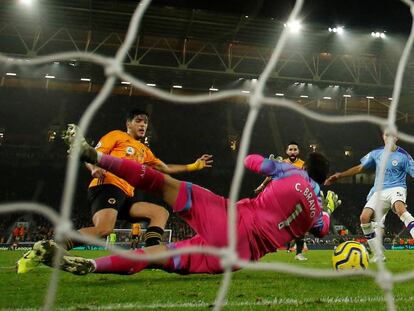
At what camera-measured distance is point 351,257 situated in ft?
12.1

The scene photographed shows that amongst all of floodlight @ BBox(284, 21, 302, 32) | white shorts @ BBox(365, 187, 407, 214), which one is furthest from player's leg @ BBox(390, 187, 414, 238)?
floodlight @ BBox(284, 21, 302, 32)

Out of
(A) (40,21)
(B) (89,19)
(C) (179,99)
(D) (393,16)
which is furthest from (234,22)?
(C) (179,99)

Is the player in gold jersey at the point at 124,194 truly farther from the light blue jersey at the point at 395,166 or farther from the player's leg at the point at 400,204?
the player's leg at the point at 400,204

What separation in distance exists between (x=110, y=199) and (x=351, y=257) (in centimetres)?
219

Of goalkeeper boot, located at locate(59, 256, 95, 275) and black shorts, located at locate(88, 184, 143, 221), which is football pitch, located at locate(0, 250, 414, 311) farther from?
black shorts, located at locate(88, 184, 143, 221)

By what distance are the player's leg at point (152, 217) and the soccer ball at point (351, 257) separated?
1609mm

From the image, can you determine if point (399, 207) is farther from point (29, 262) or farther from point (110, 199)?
point (29, 262)

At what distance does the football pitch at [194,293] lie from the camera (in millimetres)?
2600

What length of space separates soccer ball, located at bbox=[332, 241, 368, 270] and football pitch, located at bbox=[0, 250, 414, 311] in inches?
5.4

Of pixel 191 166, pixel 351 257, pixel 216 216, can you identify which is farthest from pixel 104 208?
pixel 351 257

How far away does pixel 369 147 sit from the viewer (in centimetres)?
2003

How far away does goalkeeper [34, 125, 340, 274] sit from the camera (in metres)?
2.50

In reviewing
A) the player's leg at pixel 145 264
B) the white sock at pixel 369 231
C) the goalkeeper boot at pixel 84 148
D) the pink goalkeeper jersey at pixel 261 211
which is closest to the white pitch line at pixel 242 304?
Result: the player's leg at pixel 145 264

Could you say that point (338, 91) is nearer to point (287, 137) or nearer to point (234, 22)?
point (287, 137)
